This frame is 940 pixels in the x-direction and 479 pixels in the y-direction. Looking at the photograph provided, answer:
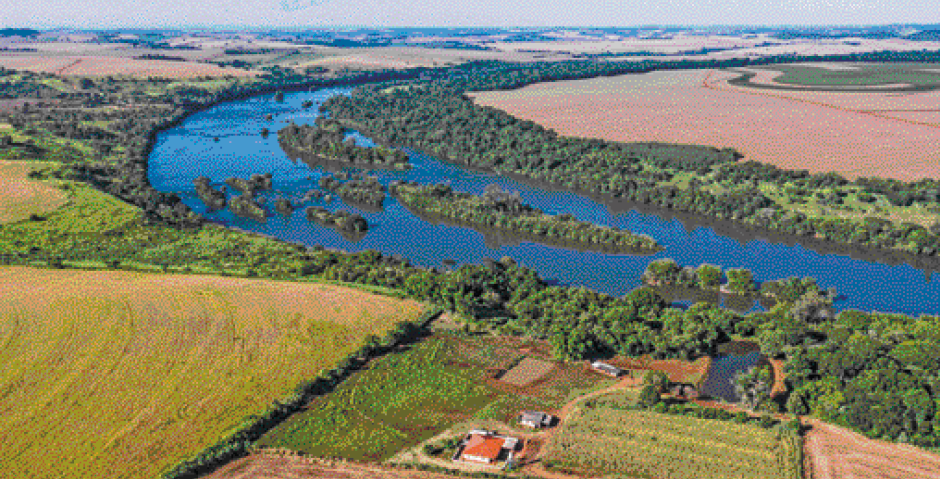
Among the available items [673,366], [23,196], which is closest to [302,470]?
[673,366]

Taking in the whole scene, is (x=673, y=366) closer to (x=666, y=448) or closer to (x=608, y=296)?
(x=608, y=296)

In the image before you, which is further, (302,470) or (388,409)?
(388,409)

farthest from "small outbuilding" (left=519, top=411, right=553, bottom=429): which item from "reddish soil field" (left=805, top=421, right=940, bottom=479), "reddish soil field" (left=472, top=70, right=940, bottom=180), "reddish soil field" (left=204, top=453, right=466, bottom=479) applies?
"reddish soil field" (left=472, top=70, right=940, bottom=180)

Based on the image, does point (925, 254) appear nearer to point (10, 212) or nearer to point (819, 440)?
point (819, 440)

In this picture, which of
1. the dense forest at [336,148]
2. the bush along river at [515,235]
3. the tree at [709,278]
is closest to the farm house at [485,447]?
the bush along river at [515,235]

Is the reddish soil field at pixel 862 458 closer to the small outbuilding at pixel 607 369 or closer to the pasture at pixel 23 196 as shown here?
the small outbuilding at pixel 607 369
